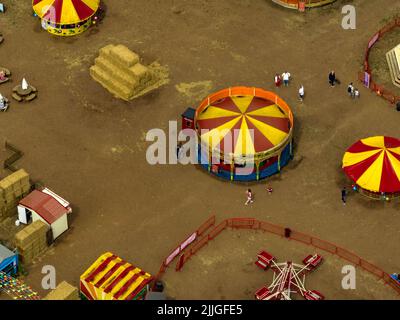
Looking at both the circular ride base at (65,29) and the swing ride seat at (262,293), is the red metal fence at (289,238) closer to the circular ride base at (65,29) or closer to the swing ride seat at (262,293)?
the swing ride seat at (262,293)

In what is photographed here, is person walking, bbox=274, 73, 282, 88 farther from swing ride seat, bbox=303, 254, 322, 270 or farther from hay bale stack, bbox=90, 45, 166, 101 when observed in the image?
swing ride seat, bbox=303, 254, 322, 270

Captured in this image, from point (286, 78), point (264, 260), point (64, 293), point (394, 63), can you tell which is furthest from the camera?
point (394, 63)

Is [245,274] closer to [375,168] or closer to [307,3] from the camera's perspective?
[375,168]

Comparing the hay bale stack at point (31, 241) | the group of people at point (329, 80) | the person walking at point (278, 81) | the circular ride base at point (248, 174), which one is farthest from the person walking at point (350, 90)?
the hay bale stack at point (31, 241)

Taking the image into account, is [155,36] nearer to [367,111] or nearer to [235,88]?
[235,88]

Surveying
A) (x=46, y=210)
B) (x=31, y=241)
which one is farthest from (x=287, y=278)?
(x=31, y=241)
